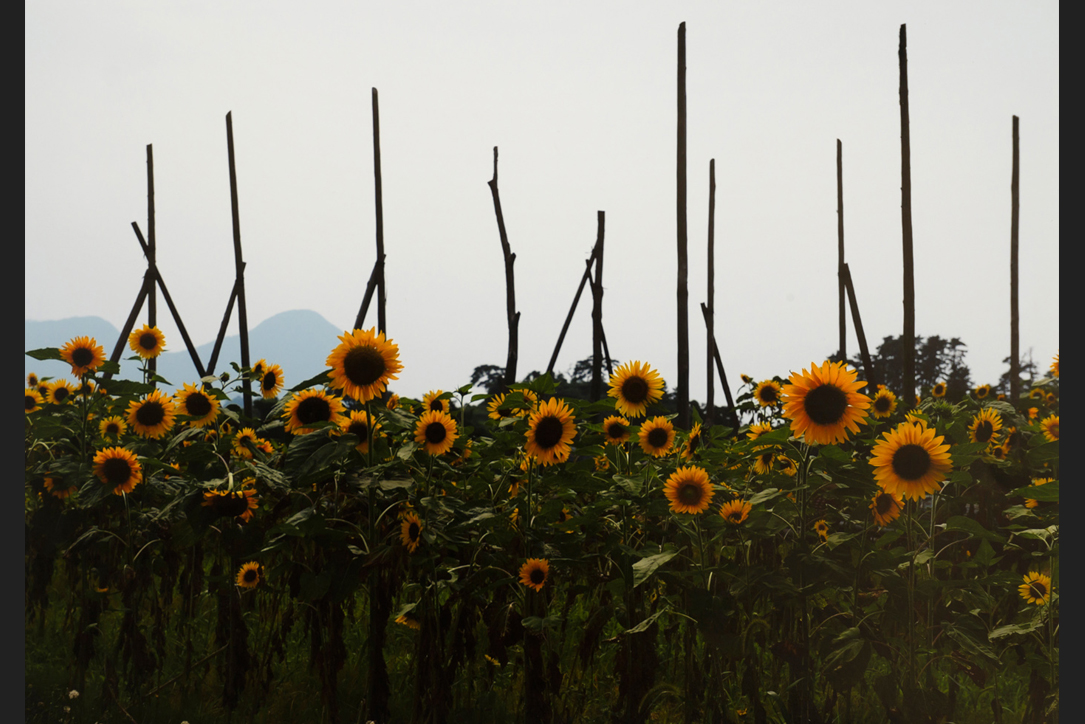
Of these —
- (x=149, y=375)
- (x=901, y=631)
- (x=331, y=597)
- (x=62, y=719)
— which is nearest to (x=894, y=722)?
(x=901, y=631)

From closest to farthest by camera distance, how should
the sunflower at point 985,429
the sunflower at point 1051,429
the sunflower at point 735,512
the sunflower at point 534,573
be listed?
1. the sunflower at point 534,573
2. the sunflower at point 735,512
3. the sunflower at point 1051,429
4. the sunflower at point 985,429

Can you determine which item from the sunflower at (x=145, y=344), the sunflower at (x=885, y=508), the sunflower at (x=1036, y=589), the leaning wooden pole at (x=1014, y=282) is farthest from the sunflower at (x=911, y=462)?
the leaning wooden pole at (x=1014, y=282)

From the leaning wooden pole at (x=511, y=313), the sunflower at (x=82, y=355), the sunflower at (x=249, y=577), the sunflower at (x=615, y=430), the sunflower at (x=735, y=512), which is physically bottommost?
the sunflower at (x=249, y=577)

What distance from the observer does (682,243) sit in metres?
6.78

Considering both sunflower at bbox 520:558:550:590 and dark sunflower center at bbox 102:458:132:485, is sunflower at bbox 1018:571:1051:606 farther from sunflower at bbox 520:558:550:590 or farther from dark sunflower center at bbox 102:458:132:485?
dark sunflower center at bbox 102:458:132:485

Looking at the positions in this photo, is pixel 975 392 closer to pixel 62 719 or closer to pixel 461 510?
pixel 461 510

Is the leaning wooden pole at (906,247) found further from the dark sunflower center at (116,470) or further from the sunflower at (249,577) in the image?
the dark sunflower center at (116,470)

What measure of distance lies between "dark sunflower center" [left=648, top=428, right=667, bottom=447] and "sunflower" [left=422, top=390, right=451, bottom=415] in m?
0.77

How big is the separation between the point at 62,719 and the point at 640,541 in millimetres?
2103

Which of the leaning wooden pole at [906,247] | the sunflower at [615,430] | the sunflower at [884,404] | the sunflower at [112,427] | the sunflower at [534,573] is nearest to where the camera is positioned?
the sunflower at [534,573]

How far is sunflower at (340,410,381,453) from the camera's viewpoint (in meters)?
2.21

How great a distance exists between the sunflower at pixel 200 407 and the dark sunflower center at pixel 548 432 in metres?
1.23

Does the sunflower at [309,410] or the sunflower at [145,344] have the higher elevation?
the sunflower at [145,344]

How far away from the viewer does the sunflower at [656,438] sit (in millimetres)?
2779
